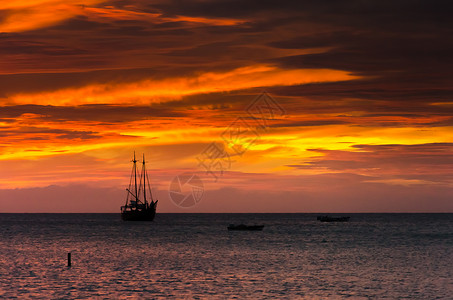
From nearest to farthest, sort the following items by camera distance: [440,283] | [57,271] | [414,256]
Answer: [440,283]
[57,271]
[414,256]

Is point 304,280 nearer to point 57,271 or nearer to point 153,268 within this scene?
point 153,268

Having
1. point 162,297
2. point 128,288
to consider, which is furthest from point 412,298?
point 128,288

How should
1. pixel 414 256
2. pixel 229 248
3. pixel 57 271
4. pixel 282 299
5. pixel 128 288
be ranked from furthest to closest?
pixel 229 248, pixel 414 256, pixel 57 271, pixel 128 288, pixel 282 299

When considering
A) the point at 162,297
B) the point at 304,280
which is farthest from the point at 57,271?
the point at 304,280

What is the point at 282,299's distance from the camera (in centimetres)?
5247

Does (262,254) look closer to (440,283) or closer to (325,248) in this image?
(325,248)

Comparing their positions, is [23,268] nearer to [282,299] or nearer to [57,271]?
[57,271]

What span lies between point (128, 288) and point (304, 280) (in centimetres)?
1839

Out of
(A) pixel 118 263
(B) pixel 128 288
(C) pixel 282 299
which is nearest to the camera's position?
(C) pixel 282 299

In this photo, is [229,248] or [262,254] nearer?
[262,254]

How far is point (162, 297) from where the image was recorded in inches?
2095

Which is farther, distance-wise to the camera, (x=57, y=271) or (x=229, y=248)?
(x=229, y=248)

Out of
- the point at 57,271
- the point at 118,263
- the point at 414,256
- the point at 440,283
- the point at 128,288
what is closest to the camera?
the point at 128,288

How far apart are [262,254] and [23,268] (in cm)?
3657
